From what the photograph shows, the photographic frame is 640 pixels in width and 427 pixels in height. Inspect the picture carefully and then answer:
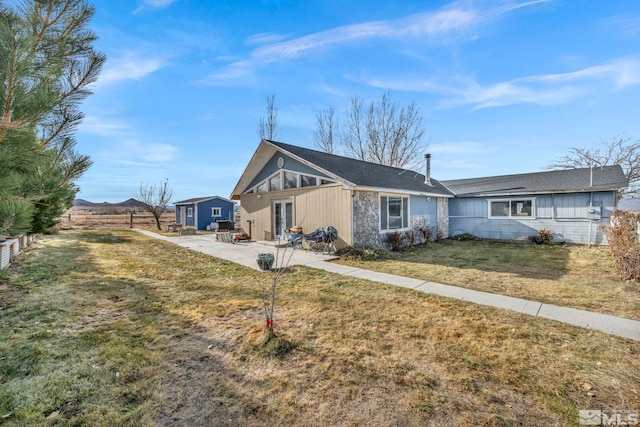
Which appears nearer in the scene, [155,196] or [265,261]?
[265,261]

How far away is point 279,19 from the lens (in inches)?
399

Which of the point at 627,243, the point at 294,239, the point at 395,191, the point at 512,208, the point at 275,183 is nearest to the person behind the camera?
the point at 627,243

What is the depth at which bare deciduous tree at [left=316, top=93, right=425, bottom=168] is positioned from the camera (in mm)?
23109

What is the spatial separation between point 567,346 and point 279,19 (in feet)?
39.6

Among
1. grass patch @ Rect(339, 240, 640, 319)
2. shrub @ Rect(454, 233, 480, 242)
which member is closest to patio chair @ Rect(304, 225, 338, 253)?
grass patch @ Rect(339, 240, 640, 319)

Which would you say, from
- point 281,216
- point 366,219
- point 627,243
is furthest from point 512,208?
point 281,216

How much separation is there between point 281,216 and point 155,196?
60.5 ft

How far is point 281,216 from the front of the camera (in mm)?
12945

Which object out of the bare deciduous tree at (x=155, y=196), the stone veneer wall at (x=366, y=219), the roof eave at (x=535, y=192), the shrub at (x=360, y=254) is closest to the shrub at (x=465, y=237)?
the roof eave at (x=535, y=192)

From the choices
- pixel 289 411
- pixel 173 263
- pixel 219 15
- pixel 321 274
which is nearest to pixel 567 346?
pixel 289 411

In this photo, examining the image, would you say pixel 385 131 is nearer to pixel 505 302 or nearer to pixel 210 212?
pixel 210 212

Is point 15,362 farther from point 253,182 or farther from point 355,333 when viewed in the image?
point 253,182

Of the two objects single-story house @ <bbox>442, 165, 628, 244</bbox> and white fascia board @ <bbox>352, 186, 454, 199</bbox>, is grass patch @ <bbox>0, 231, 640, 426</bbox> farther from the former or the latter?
single-story house @ <bbox>442, 165, 628, 244</bbox>

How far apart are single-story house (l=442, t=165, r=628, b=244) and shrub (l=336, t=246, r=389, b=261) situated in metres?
8.42
